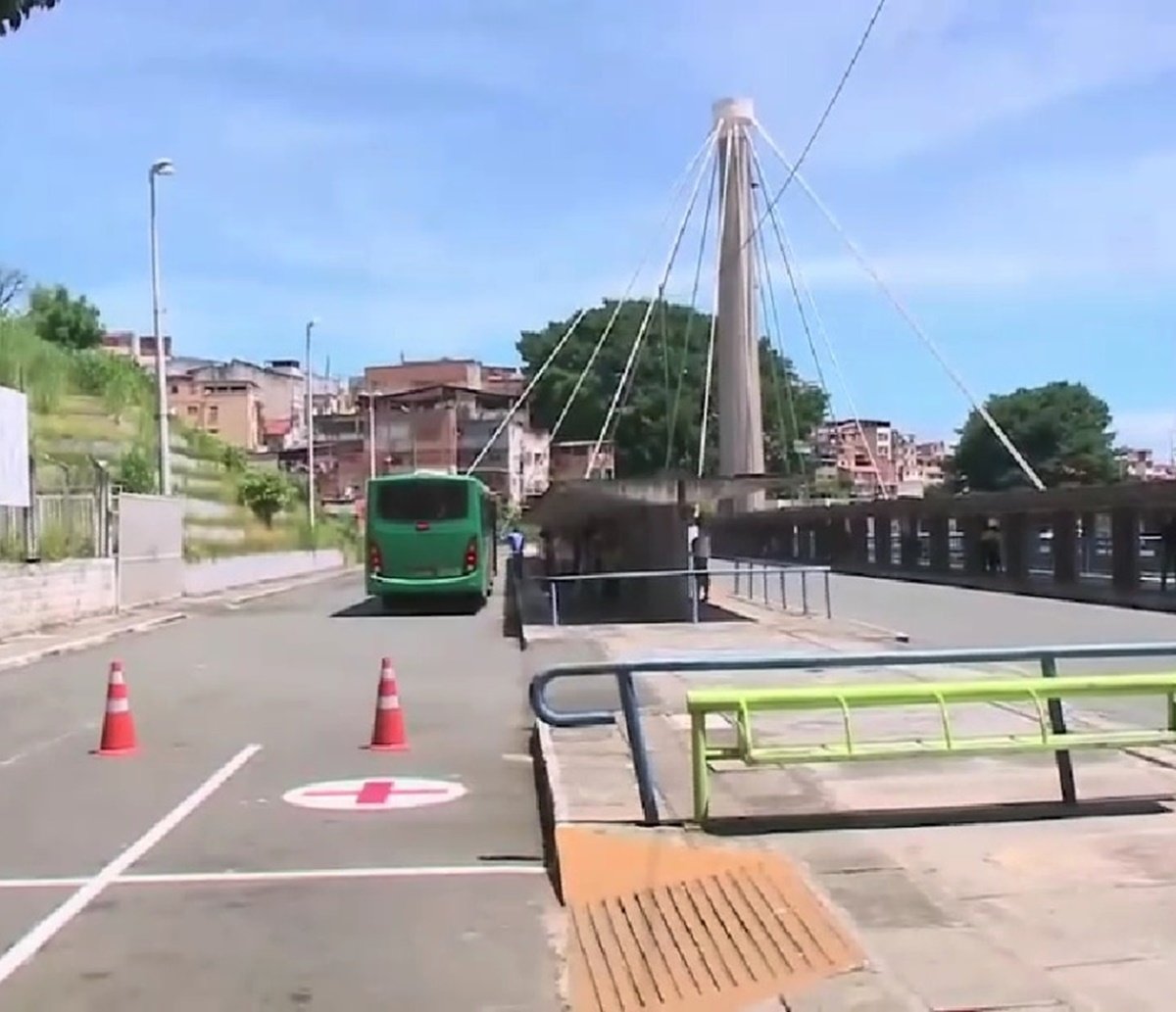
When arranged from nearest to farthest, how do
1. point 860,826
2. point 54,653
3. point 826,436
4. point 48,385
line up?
point 860,826 → point 54,653 → point 48,385 → point 826,436

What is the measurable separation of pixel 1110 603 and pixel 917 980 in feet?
90.0

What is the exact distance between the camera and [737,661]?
9047mm

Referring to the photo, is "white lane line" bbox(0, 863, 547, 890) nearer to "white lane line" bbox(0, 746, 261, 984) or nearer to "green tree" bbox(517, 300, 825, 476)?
"white lane line" bbox(0, 746, 261, 984)

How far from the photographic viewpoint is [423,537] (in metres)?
35.2

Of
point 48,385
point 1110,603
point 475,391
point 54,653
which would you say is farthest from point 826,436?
point 54,653

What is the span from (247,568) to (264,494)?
295 inches

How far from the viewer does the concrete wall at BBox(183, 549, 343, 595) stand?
153 feet

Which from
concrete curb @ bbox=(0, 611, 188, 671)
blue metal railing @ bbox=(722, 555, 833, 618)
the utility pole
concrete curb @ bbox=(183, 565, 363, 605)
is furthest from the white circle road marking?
the utility pole

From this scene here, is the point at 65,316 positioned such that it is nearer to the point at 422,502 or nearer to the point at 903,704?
the point at 422,502

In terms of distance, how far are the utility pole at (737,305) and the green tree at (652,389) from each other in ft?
92.5

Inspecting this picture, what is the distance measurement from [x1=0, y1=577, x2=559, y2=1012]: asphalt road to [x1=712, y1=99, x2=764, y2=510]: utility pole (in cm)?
3986

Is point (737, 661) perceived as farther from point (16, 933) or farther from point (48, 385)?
point (48, 385)

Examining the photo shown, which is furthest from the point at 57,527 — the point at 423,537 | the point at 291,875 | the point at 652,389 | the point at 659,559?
the point at 652,389

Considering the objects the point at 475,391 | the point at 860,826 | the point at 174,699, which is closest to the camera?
the point at 860,826
